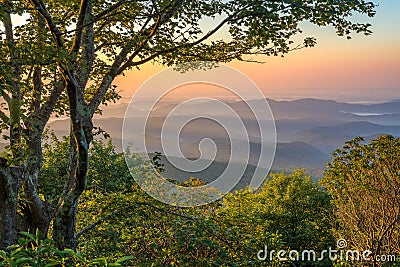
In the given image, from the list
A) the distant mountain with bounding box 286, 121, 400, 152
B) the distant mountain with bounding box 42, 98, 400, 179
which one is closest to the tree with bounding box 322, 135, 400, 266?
the distant mountain with bounding box 42, 98, 400, 179

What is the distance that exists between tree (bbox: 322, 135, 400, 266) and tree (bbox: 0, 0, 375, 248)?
19.0 feet

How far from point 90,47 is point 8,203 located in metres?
2.73

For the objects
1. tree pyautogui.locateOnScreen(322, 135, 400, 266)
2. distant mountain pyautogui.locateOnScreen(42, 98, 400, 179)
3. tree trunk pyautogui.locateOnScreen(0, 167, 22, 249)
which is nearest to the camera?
tree trunk pyautogui.locateOnScreen(0, 167, 22, 249)

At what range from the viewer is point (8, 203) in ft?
17.4

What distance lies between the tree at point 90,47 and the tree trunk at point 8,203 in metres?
0.01

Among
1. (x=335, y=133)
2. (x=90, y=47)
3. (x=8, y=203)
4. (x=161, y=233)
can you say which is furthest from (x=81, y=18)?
(x=335, y=133)

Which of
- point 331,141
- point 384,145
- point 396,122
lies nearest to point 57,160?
point 384,145

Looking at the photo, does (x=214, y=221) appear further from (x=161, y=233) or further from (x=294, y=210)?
(x=294, y=210)

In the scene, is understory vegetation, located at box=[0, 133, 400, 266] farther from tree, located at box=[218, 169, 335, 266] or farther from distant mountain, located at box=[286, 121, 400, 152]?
distant mountain, located at box=[286, 121, 400, 152]

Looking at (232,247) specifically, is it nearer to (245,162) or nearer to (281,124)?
(245,162)

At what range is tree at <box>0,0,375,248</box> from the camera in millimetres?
4930

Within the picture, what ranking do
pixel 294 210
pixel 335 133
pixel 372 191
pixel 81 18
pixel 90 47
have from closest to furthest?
pixel 81 18 → pixel 90 47 → pixel 372 191 → pixel 294 210 → pixel 335 133

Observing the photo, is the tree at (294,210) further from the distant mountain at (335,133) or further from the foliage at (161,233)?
the distant mountain at (335,133)

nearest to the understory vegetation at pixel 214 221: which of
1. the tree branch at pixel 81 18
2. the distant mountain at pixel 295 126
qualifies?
the distant mountain at pixel 295 126
